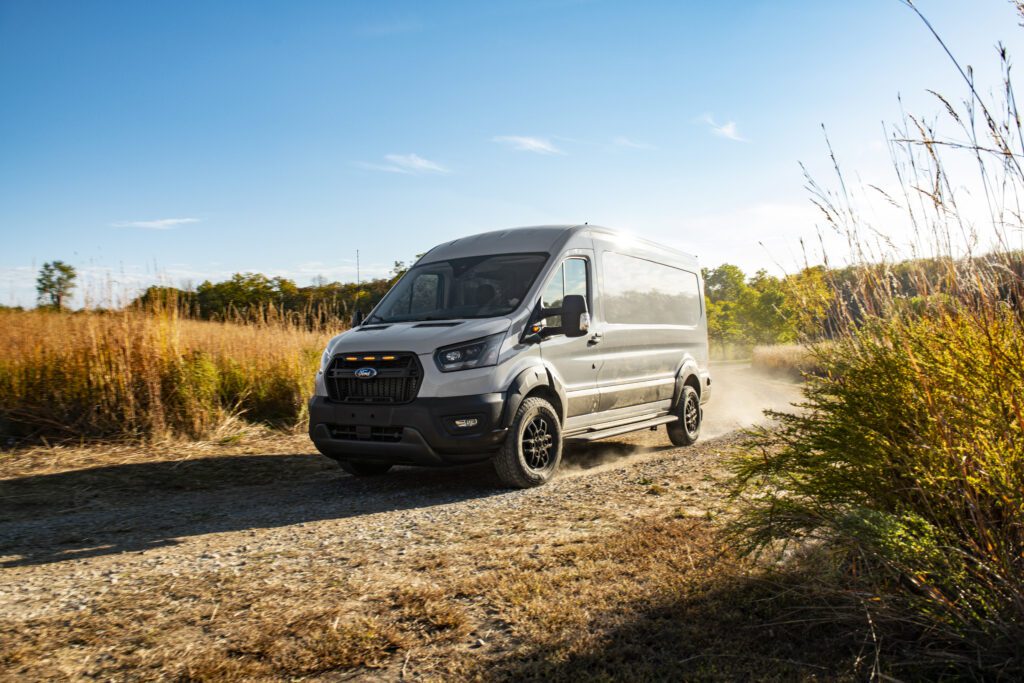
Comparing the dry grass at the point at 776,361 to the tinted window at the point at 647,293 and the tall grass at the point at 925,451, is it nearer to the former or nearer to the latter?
the tinted window at the point at 647,293

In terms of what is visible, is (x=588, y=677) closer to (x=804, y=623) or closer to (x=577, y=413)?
(x=804, y=623)

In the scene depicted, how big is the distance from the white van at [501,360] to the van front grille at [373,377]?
1 cm

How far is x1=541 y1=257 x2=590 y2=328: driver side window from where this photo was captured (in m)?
7.04

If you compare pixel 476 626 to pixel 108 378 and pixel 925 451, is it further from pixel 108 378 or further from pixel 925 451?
pixel 108 378

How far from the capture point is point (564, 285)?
729cm

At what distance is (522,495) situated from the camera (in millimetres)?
6258

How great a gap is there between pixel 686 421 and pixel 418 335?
14.5ft

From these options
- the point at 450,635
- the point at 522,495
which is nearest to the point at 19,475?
the point at 522,495

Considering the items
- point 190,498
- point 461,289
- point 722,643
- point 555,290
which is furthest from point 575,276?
point 722,643

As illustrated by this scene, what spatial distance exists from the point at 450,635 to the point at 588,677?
73 cm

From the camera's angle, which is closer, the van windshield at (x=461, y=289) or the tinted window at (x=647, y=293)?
the van windshield at (x=461, y=289)

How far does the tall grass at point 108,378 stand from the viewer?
8.52 metres

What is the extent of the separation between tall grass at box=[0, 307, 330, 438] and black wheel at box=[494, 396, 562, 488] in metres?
4.53

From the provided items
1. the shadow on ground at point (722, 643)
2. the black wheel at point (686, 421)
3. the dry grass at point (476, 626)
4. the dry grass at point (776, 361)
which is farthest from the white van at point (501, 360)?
the dry grass at point (776, 361)
